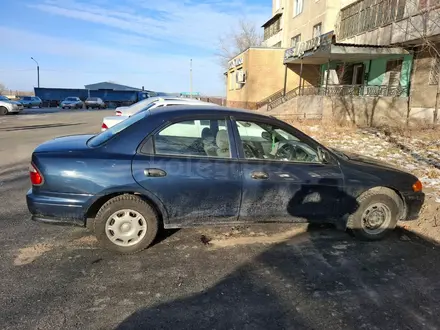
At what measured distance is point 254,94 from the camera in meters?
28.4

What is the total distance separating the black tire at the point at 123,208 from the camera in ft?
11.3

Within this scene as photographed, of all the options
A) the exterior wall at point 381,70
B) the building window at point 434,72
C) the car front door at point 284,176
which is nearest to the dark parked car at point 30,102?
the exterior wall at point 381,70

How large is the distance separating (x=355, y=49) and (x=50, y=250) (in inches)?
744

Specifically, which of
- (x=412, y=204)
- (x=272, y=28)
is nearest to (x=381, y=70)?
(x=412, y=204)

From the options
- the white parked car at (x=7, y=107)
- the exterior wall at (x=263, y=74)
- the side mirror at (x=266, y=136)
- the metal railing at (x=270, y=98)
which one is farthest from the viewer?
the metal railing at (x=270, y=98)

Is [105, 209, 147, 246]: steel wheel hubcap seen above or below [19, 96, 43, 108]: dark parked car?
below

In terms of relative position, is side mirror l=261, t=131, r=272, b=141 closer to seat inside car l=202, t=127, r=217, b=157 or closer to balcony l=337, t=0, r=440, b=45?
seat inside car l=202, t=127, r=217, b=157

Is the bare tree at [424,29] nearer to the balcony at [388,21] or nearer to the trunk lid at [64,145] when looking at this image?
the balcony at [388,21]

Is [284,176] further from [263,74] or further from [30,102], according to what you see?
[30,102]

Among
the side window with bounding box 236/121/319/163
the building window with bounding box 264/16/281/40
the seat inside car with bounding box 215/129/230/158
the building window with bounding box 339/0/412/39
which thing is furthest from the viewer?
the building window with bounding box 264/16/281/40

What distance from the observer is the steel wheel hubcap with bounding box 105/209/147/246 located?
3512 mm

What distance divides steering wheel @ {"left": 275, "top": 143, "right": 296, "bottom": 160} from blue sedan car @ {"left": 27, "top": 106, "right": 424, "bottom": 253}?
12 millimetres

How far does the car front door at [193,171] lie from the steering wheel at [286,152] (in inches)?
23.3

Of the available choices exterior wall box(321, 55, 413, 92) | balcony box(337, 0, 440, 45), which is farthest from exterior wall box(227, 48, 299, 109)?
exterior wall box(321, 55, 413, 92)
